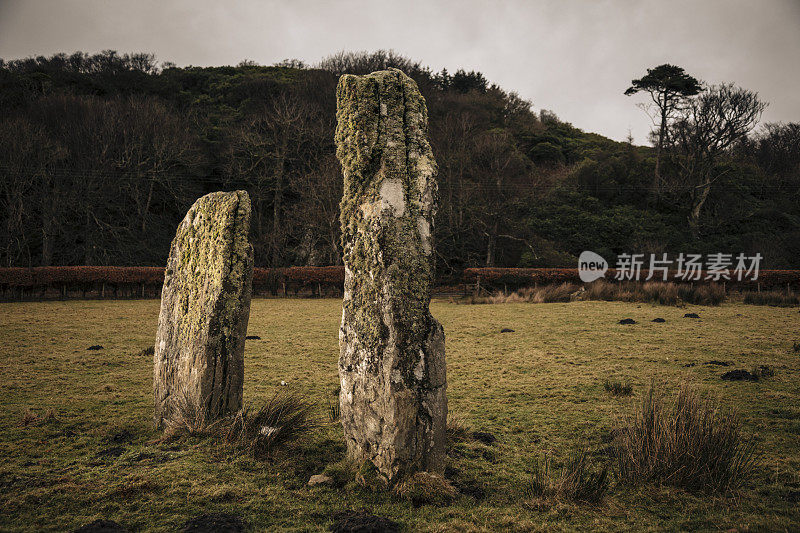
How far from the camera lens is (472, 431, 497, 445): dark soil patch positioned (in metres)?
5.64

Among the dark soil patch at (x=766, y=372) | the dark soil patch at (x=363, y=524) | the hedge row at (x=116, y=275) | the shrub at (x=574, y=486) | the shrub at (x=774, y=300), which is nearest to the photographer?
the dark soil patch at (x=363, y=524)

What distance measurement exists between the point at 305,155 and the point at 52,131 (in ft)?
61.0

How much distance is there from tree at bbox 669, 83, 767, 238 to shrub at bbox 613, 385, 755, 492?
38682mm

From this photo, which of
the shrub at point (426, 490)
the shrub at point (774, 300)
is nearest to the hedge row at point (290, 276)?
the shrub at point (774, 300)

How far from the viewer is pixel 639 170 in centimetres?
4631

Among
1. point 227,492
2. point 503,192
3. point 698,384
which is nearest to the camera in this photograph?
point 227,492

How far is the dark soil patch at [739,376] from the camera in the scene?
804 cm

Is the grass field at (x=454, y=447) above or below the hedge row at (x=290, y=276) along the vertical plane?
below

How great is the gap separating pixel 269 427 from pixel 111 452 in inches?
65.6

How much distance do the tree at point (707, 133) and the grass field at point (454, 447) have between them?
29.7 metres

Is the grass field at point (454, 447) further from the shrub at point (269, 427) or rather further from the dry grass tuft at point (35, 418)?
the shrub at point (269, 427)

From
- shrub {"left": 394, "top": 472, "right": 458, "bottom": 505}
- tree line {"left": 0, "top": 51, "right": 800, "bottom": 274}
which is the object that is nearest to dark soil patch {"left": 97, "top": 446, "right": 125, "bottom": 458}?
shrub {"left": 394, "top": 472, "right": 458, "bottom": 505}

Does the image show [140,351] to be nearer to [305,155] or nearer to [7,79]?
[305,155]

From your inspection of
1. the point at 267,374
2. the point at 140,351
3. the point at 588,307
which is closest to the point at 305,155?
the point at 588,307
